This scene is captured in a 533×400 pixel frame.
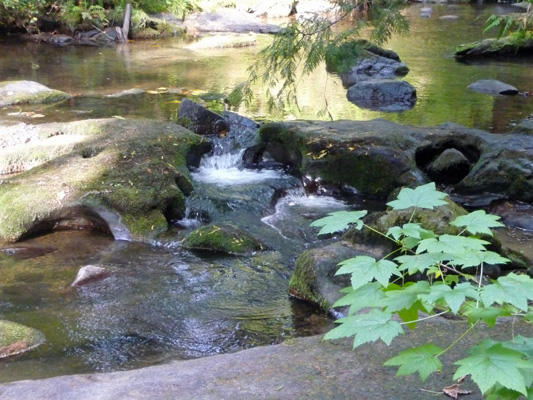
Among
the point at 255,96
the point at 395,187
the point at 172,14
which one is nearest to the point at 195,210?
the point at 395,187

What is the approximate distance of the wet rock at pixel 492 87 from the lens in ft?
39.5

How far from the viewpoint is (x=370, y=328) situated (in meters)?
1.79

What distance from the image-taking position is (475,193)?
23.8ft

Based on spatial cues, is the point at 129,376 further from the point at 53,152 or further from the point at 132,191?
the point at 53,152

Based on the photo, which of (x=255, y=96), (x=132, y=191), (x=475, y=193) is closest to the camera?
(x=132, y=191)

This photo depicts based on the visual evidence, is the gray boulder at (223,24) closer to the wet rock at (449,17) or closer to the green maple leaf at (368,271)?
the wet rock at (449,17)

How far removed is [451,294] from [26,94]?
10.6 m

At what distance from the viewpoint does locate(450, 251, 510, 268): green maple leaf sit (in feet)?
6.04

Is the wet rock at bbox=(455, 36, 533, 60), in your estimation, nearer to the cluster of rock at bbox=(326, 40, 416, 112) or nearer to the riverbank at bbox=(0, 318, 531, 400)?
the cluster of rock at bbox=(326, 40, 416, 112)

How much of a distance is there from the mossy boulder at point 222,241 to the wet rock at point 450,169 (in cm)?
280

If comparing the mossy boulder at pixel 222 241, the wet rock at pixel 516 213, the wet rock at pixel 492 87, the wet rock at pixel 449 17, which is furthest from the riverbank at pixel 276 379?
the wet rock at pixel 449 17

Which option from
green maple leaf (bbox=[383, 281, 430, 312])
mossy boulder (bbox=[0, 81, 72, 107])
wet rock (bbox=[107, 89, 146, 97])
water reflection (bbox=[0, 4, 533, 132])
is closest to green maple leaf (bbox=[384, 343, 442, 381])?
green maple leaf (bbox=[383, 281, 430, 312])

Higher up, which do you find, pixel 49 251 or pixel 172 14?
pixel 172 14

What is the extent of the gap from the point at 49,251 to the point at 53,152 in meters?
2.05
